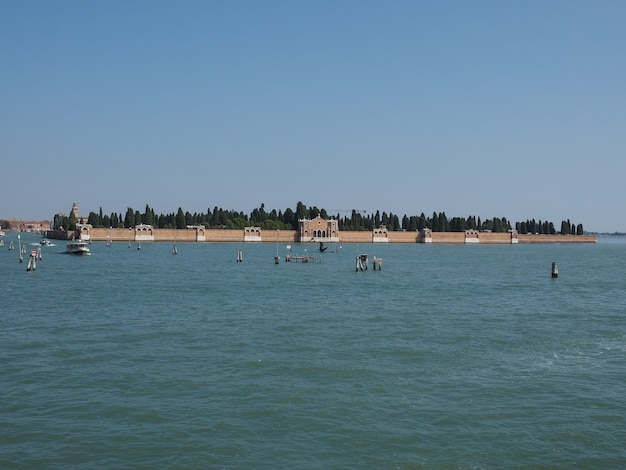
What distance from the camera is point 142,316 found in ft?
67.2

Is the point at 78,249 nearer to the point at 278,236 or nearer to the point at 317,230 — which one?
the point at 278,236

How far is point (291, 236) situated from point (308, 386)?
346 feet

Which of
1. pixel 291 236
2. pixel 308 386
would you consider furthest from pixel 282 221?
pixel 308 386

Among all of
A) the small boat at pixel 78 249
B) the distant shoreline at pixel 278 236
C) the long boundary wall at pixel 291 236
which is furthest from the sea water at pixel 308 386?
the long boundary wall at pixel 291 236

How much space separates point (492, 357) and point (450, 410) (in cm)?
437

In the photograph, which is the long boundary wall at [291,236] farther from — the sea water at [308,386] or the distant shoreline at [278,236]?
the sea water at [308,386]

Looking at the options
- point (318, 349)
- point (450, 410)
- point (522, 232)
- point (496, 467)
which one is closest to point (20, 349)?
point (318, 349)

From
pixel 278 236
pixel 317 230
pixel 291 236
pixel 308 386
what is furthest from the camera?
pixel 291 236

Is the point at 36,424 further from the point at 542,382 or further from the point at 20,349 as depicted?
the point at 542,382

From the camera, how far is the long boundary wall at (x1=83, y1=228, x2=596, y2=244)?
107125mm

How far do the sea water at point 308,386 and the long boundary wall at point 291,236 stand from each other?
256 feet

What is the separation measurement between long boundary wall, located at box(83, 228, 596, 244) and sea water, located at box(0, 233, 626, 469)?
256ft

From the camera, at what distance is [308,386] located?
38.3ft

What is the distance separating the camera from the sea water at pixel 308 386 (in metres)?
8.71
